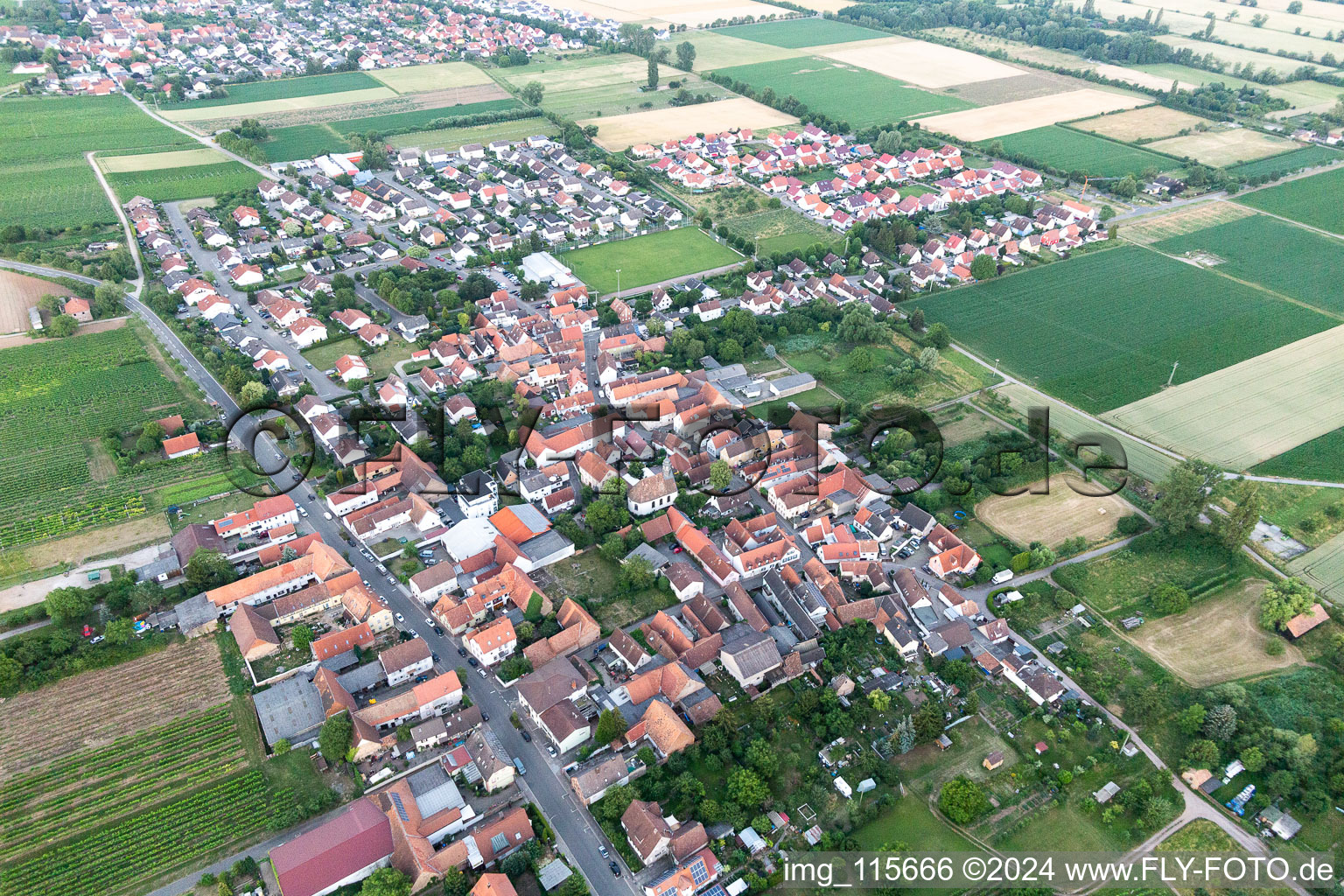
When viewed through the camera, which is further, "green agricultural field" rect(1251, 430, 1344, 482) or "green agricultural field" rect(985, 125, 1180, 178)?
"green agricultural field" rect(985, 125, 1180, 178)

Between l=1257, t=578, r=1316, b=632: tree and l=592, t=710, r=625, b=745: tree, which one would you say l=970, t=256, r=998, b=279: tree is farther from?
l=592, t=710, r=625, b=745: tree

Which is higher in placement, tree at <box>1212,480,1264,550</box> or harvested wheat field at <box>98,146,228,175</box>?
harvested wheat field at <box>98,146,228,175</box>

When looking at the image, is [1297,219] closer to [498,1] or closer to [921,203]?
[921,203]

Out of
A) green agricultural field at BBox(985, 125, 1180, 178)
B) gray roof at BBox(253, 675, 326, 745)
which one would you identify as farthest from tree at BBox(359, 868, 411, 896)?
green agricultural field at BBox(985, 125, 1180, 178)

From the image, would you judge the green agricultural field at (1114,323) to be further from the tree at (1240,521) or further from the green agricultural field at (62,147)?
the green agricultural field at (62,147)

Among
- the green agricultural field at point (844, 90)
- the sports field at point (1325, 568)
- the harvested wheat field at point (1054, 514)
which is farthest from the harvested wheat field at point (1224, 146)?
the harvested wheat field at point (1054, 514)

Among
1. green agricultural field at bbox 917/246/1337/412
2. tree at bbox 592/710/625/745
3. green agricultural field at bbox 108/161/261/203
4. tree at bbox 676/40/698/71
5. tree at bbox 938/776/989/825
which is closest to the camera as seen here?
tree at bbox 938/776/989/825
